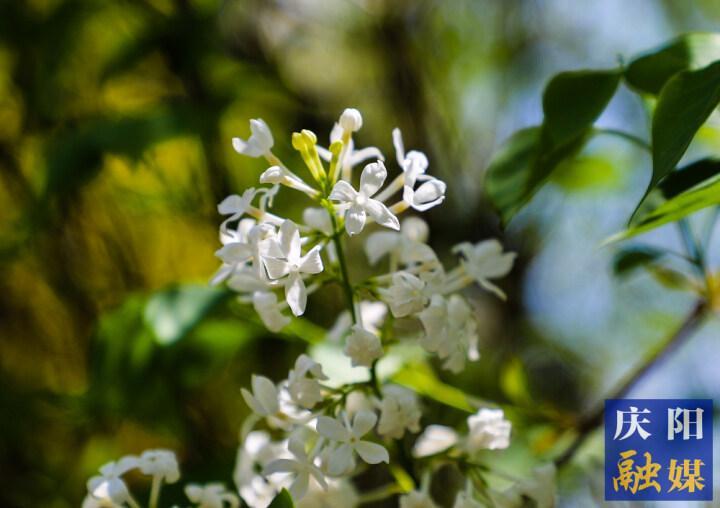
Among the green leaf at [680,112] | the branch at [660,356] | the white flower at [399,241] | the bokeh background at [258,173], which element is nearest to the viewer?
the green leaf at [680,112]

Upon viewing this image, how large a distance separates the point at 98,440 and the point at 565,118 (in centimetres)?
61

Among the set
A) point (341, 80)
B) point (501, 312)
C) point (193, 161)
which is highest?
point (341, 80)

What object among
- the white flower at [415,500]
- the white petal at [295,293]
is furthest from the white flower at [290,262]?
the white flower at [415,500]

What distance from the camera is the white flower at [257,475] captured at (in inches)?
→ 16.9

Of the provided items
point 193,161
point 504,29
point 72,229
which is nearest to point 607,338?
point 504,29

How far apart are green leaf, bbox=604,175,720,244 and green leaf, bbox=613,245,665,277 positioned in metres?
0.20

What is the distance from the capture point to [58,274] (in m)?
0.93

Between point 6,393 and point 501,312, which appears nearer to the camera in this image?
point 6,393

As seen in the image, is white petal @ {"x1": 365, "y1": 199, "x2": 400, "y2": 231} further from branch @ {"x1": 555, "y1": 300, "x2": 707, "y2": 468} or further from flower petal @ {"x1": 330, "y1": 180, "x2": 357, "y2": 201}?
branch @ {"x1": 555, "y1": 300, "x2": 707, "y2": 468}

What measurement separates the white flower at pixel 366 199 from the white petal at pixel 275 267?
32 millimetres

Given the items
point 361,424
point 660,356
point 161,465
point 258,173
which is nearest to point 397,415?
point 361,424

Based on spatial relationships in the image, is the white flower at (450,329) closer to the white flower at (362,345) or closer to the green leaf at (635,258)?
the white flower at (362,345)

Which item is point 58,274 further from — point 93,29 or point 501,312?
point 501,312

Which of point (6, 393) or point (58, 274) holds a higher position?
point (58, 274)
